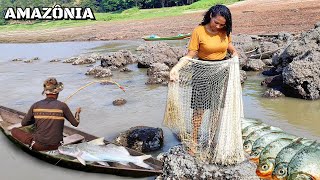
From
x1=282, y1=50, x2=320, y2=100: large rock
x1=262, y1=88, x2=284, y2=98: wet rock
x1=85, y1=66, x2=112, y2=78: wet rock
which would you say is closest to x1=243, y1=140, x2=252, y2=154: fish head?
x1=282, y1=50, x2=320, y2=100: large rock

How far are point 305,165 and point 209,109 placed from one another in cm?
159

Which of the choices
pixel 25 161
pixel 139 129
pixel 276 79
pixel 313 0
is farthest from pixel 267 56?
pixel 313 0

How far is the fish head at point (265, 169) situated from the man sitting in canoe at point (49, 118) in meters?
3.29

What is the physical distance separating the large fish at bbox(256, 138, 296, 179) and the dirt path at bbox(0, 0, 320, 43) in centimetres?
2041

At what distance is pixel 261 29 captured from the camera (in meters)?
28.5

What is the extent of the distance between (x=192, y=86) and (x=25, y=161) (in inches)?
165

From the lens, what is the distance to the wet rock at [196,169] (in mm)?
4953

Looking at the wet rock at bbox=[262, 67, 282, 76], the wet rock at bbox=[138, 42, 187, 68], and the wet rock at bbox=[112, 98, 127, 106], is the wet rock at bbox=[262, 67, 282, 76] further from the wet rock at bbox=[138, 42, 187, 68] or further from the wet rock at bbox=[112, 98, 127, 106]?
the wet rock at bbox=[112, 98, 127, 106]

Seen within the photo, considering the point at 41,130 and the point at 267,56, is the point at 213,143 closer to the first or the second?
the point at 41,130

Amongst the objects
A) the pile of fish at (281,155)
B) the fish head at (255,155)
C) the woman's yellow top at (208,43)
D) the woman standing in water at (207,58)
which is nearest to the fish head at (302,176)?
the pile of fish at (281,155)

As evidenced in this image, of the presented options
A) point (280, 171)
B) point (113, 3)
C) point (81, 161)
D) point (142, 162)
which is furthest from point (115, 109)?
point (113, 3)

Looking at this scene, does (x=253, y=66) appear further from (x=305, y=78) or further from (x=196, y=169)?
(x=196, y=169)

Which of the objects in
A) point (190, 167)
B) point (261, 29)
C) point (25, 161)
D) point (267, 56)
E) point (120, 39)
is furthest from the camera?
point (120, 39)

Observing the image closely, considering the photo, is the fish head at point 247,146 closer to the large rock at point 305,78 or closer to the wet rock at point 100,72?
the large rock at point 305,78
